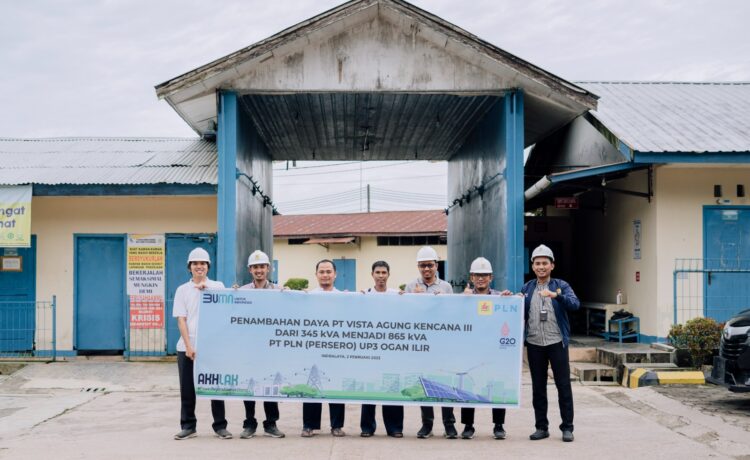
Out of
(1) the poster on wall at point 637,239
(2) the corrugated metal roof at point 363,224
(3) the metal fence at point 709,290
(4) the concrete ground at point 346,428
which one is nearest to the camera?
(4) the concrete ground at point 346,428

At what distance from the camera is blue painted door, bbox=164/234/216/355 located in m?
13.0

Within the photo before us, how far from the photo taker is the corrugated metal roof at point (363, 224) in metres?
32.9

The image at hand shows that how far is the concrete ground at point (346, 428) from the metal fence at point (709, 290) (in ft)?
7.42

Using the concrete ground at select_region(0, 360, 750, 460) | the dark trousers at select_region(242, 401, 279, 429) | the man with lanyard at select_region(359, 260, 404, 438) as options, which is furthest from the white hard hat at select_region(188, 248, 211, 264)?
the concrete ground at select_region(0, 360, 750, 460)

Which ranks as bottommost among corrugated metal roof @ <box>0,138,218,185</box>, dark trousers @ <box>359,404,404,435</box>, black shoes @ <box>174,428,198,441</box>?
black shoes @ <box>174,428,198,441</box>

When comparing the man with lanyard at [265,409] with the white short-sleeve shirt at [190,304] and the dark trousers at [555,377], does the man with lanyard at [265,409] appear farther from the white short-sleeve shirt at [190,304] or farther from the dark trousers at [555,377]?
the dark trousers at [555,377]

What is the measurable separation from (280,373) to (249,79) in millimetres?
5710

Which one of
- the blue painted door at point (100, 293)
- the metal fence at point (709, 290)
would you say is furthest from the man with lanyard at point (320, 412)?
the metal fence at point (709, 290)

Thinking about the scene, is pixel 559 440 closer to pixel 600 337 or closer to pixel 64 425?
pixel 64 425

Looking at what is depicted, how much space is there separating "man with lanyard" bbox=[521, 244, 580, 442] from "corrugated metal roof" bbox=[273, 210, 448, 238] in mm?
25329

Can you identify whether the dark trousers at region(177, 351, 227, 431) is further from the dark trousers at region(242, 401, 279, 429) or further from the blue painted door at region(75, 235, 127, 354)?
the blue painted door at region(75, 235, 127, 354)

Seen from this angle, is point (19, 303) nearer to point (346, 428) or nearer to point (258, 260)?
point (258, 260)

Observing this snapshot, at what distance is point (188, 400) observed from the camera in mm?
7012

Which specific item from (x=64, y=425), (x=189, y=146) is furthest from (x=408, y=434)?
(x=189, y=146)
